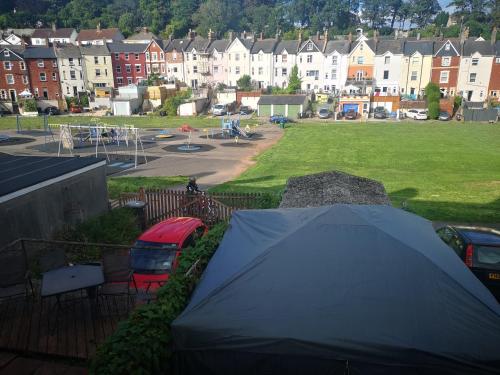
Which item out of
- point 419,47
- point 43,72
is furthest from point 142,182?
point 43,72

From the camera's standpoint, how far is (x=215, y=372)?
15.4ft

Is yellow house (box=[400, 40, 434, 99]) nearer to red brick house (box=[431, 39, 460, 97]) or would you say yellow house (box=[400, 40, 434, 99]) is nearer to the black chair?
red brick house (box=[431, 39, 460, 97])

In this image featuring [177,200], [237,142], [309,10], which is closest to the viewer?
[177,200]

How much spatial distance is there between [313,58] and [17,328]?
242 feet

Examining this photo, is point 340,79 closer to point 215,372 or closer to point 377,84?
point 377,84

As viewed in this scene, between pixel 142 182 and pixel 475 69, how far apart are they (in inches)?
2506

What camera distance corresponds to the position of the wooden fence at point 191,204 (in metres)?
15.3

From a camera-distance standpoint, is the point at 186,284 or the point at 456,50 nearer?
the point at 186,284

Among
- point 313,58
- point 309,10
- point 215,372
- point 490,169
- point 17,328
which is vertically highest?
point 309,10

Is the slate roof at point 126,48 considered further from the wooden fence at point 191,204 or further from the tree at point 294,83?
the wooden fence at point 191,204

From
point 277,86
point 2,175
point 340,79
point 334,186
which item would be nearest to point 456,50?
point 340,79

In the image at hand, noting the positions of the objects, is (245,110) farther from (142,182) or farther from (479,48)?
(142,182)

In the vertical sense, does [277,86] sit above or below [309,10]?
below

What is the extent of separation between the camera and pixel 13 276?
25.6ft
